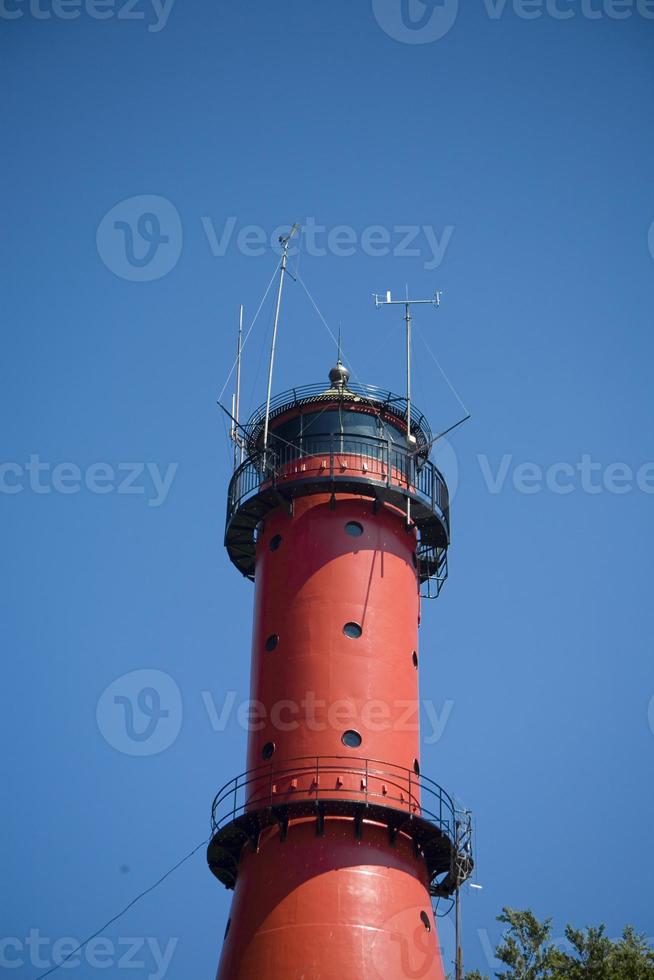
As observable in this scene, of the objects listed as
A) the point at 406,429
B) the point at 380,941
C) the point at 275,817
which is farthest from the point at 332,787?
the point at 406,429

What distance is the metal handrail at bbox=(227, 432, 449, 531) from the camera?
1625 inches

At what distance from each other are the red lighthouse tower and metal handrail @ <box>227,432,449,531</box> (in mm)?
59

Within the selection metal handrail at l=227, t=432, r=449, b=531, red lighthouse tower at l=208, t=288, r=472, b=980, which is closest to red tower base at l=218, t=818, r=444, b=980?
red lighthouse tower at l=208, t=288, r=472, b=980

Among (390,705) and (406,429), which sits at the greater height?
(406,429)

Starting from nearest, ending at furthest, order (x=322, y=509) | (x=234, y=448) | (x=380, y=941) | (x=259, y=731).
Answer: (x=380, y=941) < (x=259, y=731) < (x=322, y=509) < (x=234, y=448)

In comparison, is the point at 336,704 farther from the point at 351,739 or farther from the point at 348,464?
the point at 348,464

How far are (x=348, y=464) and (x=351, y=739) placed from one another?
9.28 meters

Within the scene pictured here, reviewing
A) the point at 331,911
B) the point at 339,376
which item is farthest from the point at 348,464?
the point at 331,911

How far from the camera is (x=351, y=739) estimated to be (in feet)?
120

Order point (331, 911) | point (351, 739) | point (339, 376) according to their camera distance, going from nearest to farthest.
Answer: point (331, 911), point (351, 739), point (339, 376)

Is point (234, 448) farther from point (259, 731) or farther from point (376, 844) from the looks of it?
point (376, 844)

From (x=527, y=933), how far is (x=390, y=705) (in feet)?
43.7

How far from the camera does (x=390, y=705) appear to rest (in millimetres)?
37812

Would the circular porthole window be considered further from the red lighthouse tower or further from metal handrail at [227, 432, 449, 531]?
metal handrail at [227, 432, 449, 531]
